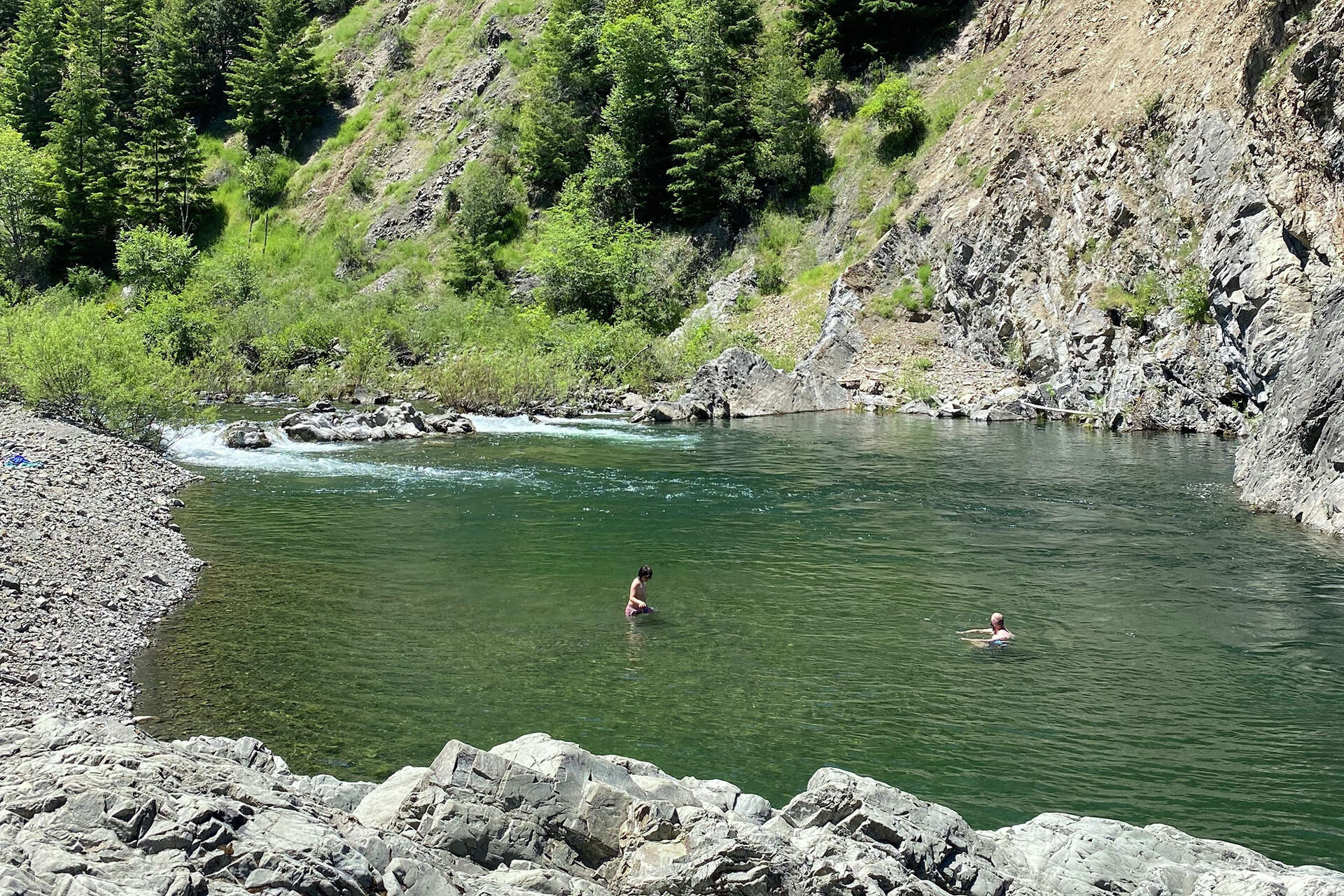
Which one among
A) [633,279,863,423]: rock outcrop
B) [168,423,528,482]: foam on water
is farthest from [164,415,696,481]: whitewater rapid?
[633,279,863,423]: rock outcrop

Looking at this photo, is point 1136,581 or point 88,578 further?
point 1136,581

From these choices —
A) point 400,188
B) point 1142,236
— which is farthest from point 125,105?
point 1142,236

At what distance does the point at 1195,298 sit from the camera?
4212 cm

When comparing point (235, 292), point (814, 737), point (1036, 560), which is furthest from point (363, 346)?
point (814, 737)

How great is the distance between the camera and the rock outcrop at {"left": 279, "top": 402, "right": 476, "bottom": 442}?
39825 mm

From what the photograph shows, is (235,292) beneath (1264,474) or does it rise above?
above

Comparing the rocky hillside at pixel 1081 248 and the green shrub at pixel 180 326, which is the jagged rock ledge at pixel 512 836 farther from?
the green shrub at pixel 180 326

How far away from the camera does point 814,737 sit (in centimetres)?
1369

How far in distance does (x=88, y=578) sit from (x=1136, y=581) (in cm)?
2003

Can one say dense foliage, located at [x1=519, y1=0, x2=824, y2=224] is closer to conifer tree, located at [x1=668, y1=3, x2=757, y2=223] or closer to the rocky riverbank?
conifer tree, located at [x1=668, y1=3, x2=757, y2=223]

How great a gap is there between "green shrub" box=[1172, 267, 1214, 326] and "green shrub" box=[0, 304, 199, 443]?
127 ft

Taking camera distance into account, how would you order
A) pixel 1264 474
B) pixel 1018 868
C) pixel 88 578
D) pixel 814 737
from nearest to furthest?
pixel 1018 868 < pixel 814 737 < pixel 88 578 < pixel 1264 474

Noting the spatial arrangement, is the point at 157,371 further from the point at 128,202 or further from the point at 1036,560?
the point at 128,202

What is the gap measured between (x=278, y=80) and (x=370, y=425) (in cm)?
6310
